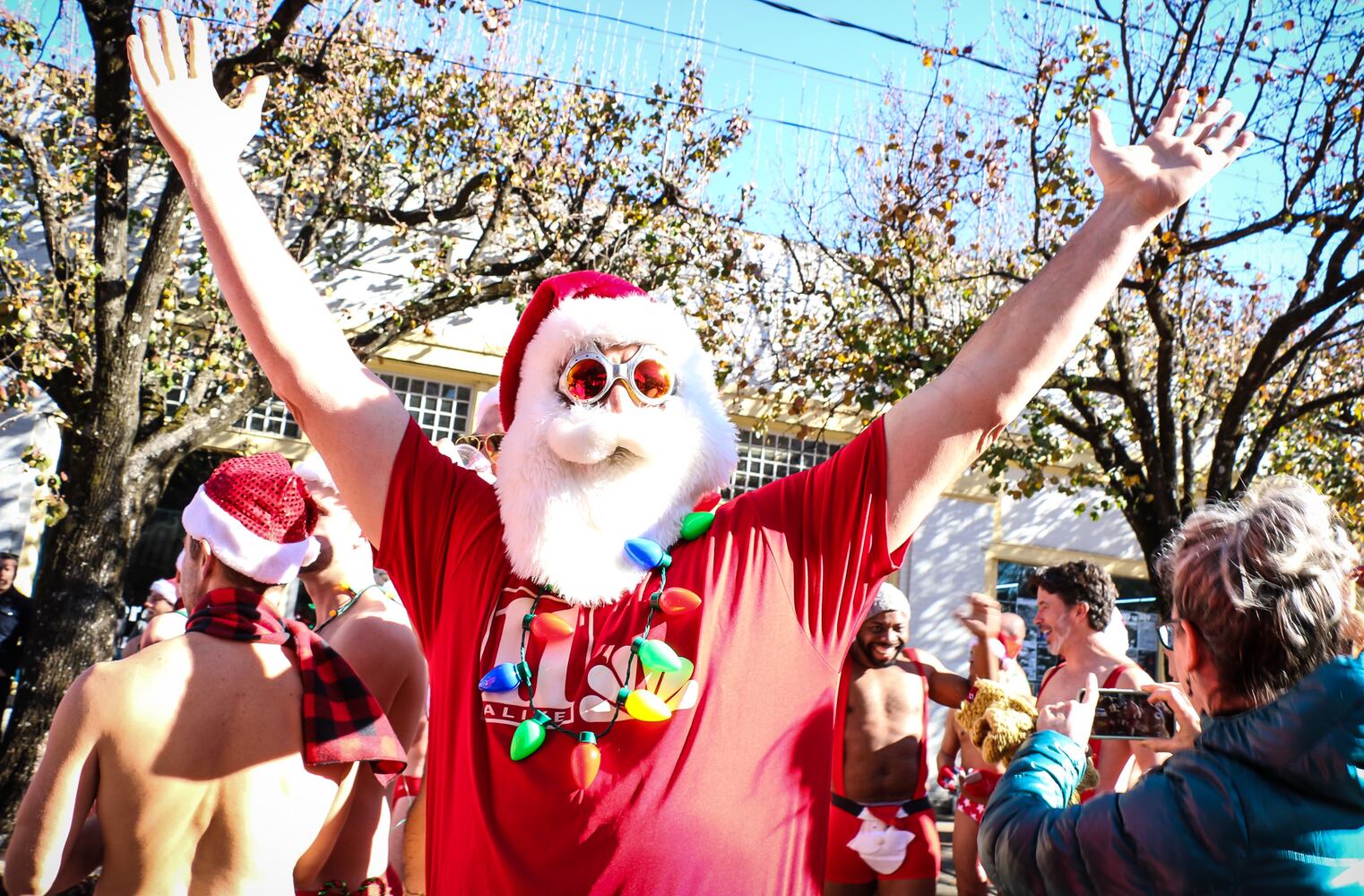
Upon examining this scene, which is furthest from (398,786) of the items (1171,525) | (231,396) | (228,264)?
(1171,525)

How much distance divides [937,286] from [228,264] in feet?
33.4

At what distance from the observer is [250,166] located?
11.0 m

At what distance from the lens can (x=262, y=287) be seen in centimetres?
202

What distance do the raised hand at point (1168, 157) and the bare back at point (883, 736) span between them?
4.09m

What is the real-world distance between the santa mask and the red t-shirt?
0.26 feet

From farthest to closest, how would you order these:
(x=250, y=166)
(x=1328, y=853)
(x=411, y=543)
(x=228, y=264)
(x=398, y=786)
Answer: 1. (x=250, y=166)
2. (x=398, y=786)
3. (x=411, y=543)
4. (x=228, y=264)
5. (x=1328, y=853)

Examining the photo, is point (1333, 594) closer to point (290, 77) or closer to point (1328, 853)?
point (1328, 853)

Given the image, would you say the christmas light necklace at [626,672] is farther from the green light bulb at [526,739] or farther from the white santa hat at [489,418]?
the white santa hat at [489,418]

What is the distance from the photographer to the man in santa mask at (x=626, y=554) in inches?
73.3

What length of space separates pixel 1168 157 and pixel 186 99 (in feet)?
6.05

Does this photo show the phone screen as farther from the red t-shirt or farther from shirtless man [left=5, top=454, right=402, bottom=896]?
shirtless man [left=5, top=454, right=402, bottom=896]

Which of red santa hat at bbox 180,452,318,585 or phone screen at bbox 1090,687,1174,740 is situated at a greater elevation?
red santa hat at bbox 180,452,318,585

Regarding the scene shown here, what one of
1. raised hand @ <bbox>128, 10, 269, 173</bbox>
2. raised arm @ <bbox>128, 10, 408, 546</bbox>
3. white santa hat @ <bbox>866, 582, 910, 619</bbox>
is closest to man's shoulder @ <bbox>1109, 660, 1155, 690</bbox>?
white santa hat @ <bbox>866, 582, 910, 619</bbox>

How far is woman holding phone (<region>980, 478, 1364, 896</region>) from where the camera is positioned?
1.65m
